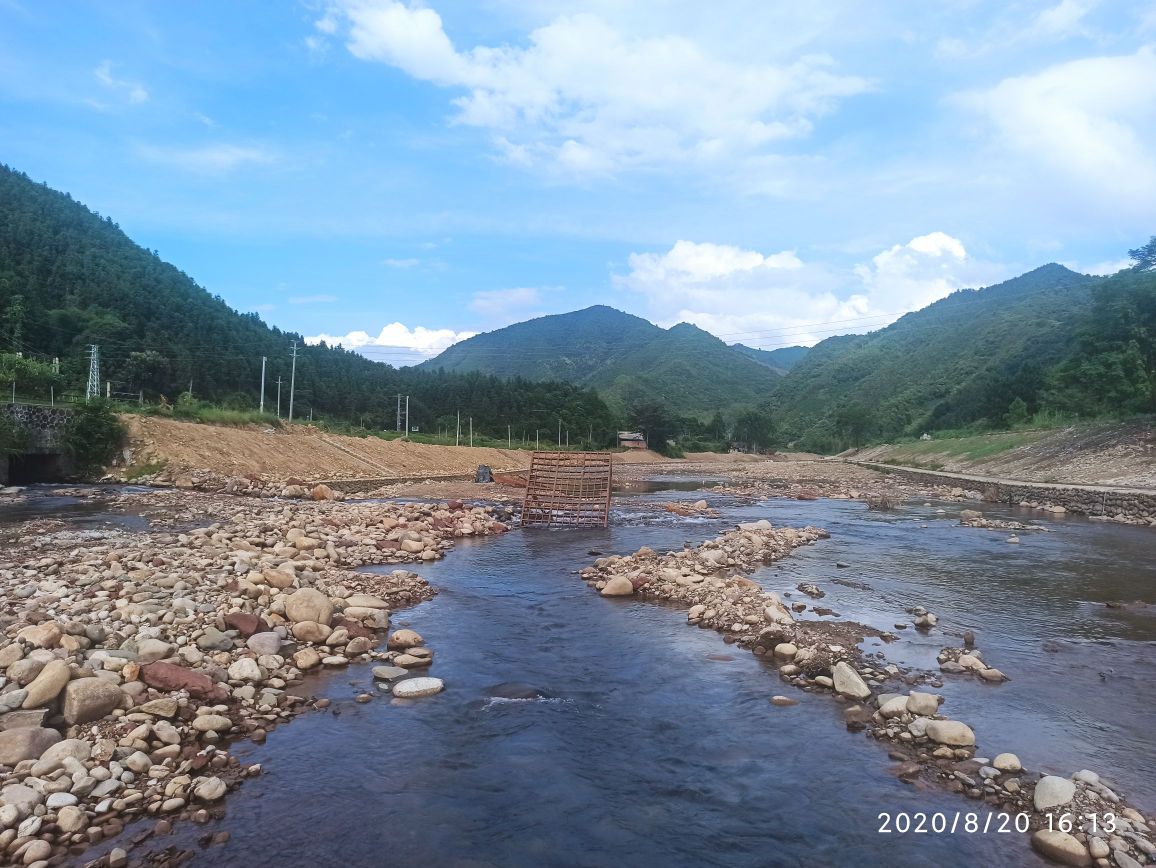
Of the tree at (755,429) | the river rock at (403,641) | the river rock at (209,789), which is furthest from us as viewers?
the tree at (755,429)

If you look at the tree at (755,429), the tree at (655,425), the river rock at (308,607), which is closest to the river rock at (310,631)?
the river rock at (308,607)

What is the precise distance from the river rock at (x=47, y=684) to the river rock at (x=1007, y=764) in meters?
8.92

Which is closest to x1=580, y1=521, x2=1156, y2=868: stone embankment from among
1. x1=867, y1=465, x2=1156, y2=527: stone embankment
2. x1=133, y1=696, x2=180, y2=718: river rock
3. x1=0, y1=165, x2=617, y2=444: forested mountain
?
x1=133, y1=696, x2=180, y2=718: river rock

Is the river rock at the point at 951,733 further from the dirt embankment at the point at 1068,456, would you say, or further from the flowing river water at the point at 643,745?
the dirt embankment at the point at 1068,456

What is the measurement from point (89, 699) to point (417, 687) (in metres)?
3.20

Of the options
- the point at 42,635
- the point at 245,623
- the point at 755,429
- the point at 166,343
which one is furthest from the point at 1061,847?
the point at 755,429

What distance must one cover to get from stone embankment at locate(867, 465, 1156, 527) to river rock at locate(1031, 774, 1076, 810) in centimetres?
2556

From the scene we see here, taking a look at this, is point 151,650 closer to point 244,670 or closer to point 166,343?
point 244,670

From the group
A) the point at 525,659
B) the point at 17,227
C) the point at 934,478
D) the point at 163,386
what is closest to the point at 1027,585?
the point at 525,659

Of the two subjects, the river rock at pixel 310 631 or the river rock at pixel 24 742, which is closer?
the river rock at pixel 24 742

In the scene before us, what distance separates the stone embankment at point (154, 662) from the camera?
5.18m

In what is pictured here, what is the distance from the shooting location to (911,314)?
174m

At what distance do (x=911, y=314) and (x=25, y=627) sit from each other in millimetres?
194694
